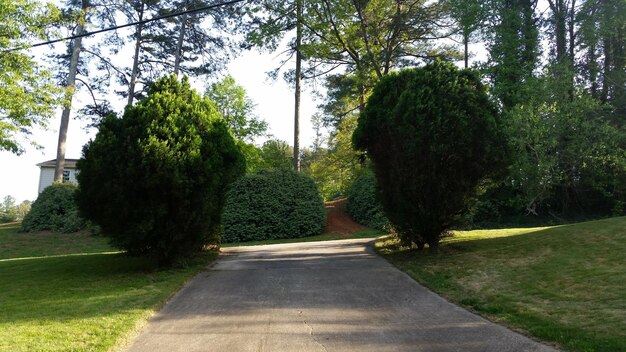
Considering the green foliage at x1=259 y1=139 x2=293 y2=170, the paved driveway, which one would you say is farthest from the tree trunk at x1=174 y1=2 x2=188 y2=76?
the paved driveway

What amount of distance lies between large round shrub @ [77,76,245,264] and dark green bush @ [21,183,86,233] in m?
15.8

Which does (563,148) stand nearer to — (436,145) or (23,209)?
(436,145)

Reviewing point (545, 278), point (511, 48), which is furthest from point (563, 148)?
point (545, 278)

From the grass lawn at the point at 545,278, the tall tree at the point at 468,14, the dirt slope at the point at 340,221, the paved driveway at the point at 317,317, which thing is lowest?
the paved driveway at the point at 317,317

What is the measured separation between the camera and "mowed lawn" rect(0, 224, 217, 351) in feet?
17.5

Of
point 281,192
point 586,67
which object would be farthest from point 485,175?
point 586,67

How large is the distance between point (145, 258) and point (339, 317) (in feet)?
25.1

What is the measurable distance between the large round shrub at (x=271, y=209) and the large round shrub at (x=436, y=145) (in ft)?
39.5

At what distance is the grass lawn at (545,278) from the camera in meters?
5.26

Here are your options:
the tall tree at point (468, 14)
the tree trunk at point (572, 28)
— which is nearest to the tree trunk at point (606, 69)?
the tree trunk at point (572, 28)

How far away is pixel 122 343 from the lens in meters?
5.30

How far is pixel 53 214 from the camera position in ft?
78.5

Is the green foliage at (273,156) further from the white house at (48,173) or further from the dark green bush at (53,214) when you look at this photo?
the white house at (48,173)

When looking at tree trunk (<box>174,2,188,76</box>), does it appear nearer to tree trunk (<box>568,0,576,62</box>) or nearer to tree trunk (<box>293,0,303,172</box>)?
tree trunk (<box>293,0,303,172</box>)
